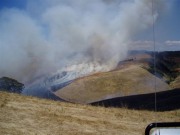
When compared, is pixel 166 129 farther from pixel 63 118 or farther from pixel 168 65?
pixel 168 65

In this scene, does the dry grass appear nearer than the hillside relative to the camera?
No

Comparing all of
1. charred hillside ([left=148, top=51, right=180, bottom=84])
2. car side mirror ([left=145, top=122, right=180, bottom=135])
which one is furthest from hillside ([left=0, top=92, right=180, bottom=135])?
charred hillside ([left=148, top=51, right=180, bottom=84])

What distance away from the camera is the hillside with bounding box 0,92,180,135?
13.0m

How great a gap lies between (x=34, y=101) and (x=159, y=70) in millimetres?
58865

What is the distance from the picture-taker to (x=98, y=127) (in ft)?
46.5

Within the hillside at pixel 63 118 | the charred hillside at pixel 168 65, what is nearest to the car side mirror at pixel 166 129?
the hillside at pixel 63 118

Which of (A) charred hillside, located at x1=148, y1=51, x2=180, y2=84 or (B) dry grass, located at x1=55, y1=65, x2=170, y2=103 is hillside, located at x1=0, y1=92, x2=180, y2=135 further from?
(A) charred hillside, located at x1=148, y1=51, x2=180, y2=84

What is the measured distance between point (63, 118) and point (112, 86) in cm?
5079

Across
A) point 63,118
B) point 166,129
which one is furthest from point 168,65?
point 166,129

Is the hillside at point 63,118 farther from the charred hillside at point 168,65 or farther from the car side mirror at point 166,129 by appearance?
the charred hillside at point 168,65

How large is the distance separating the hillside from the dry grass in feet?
121

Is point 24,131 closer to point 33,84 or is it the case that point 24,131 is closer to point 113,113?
point 113,113

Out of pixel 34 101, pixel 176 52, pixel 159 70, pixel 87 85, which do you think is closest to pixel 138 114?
pixel 34 101

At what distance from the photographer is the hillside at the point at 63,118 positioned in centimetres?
1303
